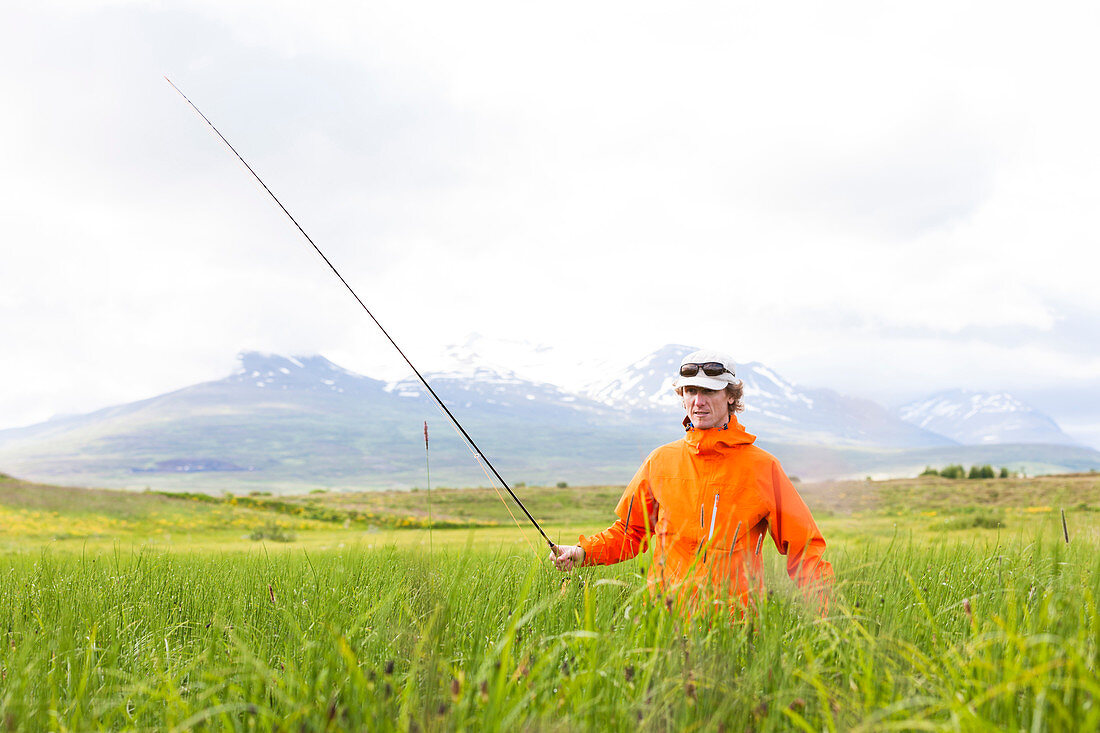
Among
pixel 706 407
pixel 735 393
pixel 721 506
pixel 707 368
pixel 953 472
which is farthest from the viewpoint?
pixel 953 472

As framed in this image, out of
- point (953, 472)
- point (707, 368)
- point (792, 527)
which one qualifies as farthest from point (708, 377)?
point (953, 472)

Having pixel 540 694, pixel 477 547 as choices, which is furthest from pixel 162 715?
pixel 477 547

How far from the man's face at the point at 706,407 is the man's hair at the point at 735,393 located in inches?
4.6

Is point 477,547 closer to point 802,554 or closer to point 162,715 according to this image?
point 802,554

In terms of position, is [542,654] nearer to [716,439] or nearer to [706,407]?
[716,439]

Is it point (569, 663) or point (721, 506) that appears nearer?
point (569, 663)

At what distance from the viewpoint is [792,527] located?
4.06 meters

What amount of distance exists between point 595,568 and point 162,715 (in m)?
2.51

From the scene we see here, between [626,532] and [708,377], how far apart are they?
1.16m

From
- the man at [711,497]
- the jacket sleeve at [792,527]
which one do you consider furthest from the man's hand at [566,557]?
the jacket sleeve at [792,527]

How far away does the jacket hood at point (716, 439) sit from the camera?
13.7 feet

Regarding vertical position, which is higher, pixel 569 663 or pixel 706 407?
pixel 706 407

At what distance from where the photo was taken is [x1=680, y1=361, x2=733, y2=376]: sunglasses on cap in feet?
14.3

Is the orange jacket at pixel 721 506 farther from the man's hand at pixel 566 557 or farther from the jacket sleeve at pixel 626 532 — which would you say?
the man's hand at pixel 566 557
